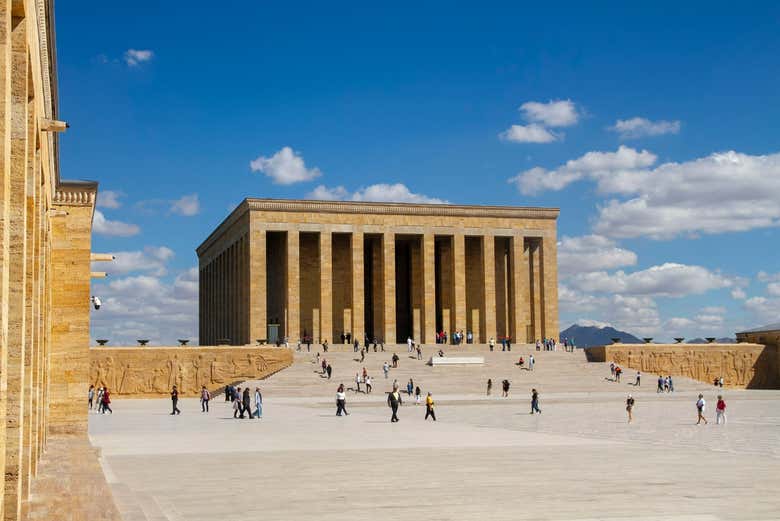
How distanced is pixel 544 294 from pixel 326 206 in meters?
14.5

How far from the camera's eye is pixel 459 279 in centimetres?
5762

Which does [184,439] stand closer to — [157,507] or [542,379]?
[157,507]

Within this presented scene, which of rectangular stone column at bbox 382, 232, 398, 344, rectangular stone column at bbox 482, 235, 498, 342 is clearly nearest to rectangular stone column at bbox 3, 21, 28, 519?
rectangular stone column at bbox 382, 232, 398, 344

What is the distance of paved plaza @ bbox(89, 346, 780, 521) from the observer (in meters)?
11.1

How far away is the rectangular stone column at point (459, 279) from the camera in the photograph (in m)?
57.6

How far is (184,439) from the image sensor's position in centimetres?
2142

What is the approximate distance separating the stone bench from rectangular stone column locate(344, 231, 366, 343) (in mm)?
9549

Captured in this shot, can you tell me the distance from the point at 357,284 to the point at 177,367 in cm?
1389

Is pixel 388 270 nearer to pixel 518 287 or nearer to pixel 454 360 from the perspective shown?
pixel 518 287

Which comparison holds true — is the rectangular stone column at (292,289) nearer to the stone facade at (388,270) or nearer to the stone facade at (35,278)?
the stone facade at (388,270)

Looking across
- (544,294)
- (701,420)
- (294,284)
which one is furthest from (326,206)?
(701,420)

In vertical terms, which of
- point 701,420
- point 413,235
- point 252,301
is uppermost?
point 413,235

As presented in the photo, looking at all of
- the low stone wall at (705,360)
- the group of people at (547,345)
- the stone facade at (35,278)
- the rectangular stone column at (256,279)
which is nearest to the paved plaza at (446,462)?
the stone facade at (35,278)

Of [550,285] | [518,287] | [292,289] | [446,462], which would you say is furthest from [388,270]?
[446,462]
